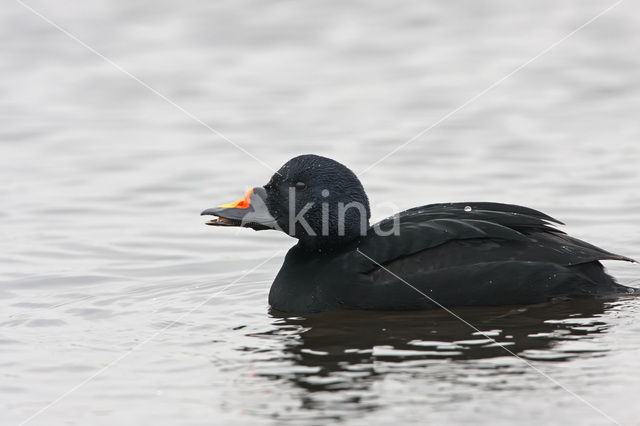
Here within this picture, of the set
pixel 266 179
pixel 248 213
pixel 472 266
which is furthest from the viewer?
pixel 266 179

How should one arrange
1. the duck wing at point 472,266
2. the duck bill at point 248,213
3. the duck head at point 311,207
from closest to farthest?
1. the duck wing at point 472,266
2. the duck head at point 311,207
3. the duck bill at point 248,213

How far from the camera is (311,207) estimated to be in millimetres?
7828

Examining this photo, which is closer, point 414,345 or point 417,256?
point 414,345

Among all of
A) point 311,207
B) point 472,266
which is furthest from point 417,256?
point 311,207

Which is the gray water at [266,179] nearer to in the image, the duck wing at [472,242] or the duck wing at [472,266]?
the duck wing at [472,266]

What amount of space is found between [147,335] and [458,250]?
2163 mm

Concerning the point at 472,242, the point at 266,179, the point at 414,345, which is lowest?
the point at 414,345

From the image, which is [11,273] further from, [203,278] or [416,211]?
[416,211]

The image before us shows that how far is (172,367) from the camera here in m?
6.37

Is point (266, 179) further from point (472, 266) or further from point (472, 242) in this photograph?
point (472, 266)

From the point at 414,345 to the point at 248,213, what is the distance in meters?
1.94

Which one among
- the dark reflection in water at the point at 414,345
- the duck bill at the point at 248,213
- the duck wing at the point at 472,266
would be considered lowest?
the dark reflection in water at the point at 414,345

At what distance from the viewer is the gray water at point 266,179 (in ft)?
19.2

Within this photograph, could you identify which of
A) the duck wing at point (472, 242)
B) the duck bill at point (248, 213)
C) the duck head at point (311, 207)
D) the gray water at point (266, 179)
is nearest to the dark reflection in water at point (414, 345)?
the gray water at point (266, 179)
